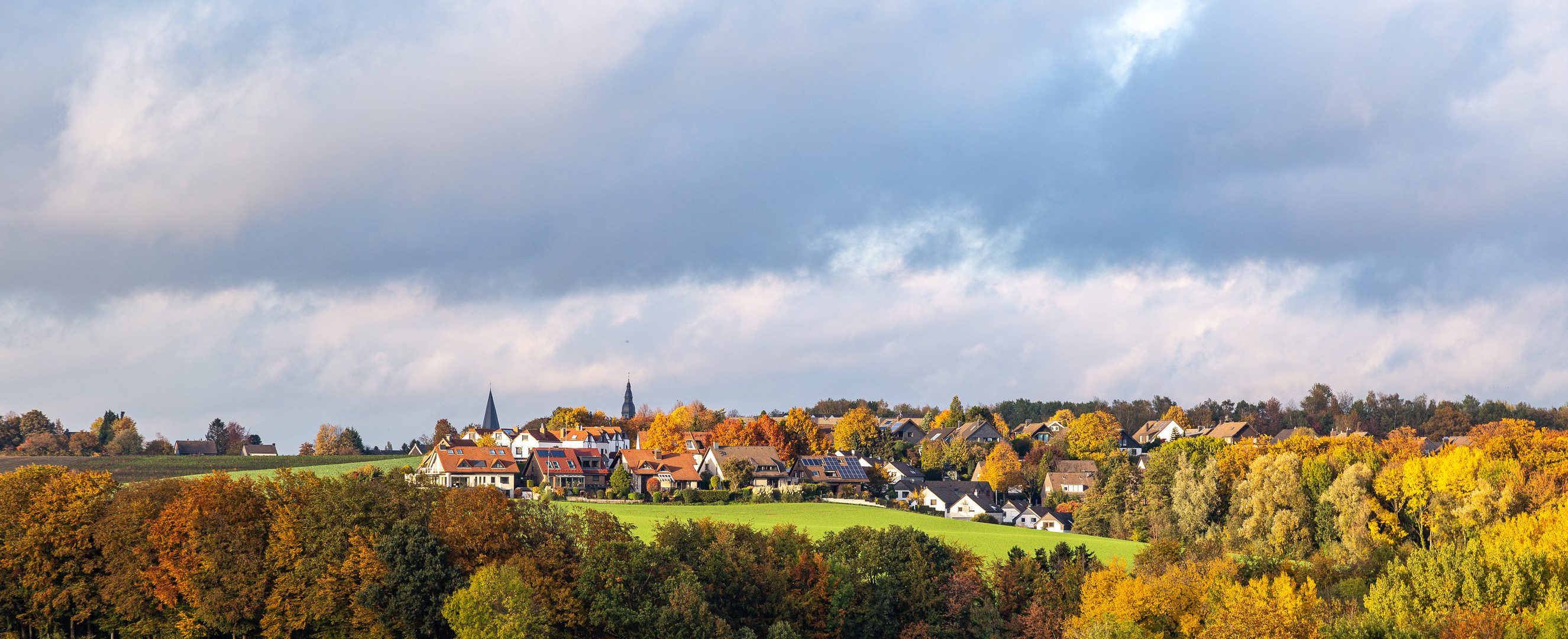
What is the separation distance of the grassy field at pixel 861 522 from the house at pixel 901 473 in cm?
2081

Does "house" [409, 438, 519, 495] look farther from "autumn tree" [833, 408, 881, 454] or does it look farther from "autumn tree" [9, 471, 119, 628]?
"autumn tree" [9, 471, 119, 628]

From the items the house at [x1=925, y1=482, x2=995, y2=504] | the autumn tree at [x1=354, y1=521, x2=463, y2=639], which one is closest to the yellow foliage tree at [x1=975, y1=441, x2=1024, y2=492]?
the house at [x1=925, y1=482, x2=995, y2=504]

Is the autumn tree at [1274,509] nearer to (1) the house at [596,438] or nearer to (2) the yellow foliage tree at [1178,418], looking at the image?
(1) the house at [596,438]

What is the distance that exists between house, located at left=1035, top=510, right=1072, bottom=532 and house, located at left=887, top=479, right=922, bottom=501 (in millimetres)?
13319

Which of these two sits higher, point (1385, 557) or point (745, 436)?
point (745, 436)

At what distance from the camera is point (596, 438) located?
149375 millimetres

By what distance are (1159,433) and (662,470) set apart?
A: 104 meters

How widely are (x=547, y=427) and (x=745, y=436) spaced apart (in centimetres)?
5041

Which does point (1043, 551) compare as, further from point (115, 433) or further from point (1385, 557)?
point (115, 433)

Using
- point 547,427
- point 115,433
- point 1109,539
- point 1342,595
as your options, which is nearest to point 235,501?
point 1342,595

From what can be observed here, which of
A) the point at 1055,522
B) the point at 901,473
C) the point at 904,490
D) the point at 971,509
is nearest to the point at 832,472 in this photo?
the point at 904,490

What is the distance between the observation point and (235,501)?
57125 millimetres

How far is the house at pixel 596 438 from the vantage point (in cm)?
14488

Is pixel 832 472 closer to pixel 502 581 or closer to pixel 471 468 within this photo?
pixel 471 468
